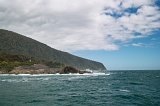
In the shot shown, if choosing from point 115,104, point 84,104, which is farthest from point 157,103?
point 84,104

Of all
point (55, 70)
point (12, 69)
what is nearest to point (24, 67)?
point (12, 69)

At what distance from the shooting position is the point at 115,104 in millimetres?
41438

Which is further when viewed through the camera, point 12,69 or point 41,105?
point 12,69

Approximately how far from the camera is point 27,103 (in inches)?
1640

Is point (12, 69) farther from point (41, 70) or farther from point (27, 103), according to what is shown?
point (27, 103)

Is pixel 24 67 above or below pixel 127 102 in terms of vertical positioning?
above

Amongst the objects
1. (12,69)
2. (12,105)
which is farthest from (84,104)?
(12,69)

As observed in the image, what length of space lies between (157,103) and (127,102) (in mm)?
4448

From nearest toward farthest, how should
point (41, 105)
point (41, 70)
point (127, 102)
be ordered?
point (41, 105), point (127, 102), point (41, 70)

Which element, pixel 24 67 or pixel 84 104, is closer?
pixel 84 104

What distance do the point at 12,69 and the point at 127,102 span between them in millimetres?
164971

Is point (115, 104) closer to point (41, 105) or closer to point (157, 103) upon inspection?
point (157, 103)

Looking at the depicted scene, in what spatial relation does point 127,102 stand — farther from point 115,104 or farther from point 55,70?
point 55,70

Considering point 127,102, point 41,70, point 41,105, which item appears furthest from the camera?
point 41,70
